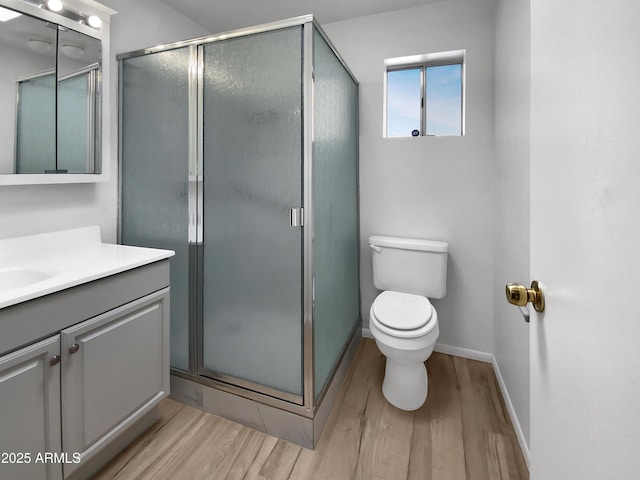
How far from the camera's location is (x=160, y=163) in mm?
1878

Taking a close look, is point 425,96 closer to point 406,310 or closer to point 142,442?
point 406,310

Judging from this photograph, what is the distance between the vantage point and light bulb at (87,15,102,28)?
173 cm

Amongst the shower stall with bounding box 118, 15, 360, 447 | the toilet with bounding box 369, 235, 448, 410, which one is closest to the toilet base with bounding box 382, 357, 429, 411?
the toilet with bounding box 369, 235, 448, 410

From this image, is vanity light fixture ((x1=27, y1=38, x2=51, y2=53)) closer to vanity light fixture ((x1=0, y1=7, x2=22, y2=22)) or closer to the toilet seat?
vanity light fixture ((x1=0, y1=7, x2=22, y2=22))

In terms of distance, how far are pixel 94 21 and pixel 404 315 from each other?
2.35 m

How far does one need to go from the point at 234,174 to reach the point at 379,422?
152cm

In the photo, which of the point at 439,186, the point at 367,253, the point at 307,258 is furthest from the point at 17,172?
the point at 439,186

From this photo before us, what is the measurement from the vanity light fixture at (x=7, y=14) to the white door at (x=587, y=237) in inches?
80.0

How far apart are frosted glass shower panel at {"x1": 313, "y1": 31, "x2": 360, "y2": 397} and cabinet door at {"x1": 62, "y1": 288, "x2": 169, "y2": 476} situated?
2.54 ft

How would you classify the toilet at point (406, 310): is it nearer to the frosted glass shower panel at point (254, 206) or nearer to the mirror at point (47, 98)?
the frosted glass shower panel at point (254, 206)

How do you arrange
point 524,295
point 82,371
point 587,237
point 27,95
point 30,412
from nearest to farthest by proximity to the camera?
point 587,237, point 524,295, point 30,412, point 82,371, point 27,95

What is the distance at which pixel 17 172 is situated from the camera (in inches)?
59.1

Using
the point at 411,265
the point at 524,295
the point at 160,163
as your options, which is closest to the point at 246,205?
the point at 160,163

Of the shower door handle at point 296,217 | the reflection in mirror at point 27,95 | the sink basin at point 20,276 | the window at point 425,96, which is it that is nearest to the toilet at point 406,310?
the shower door handle at point 296,217
